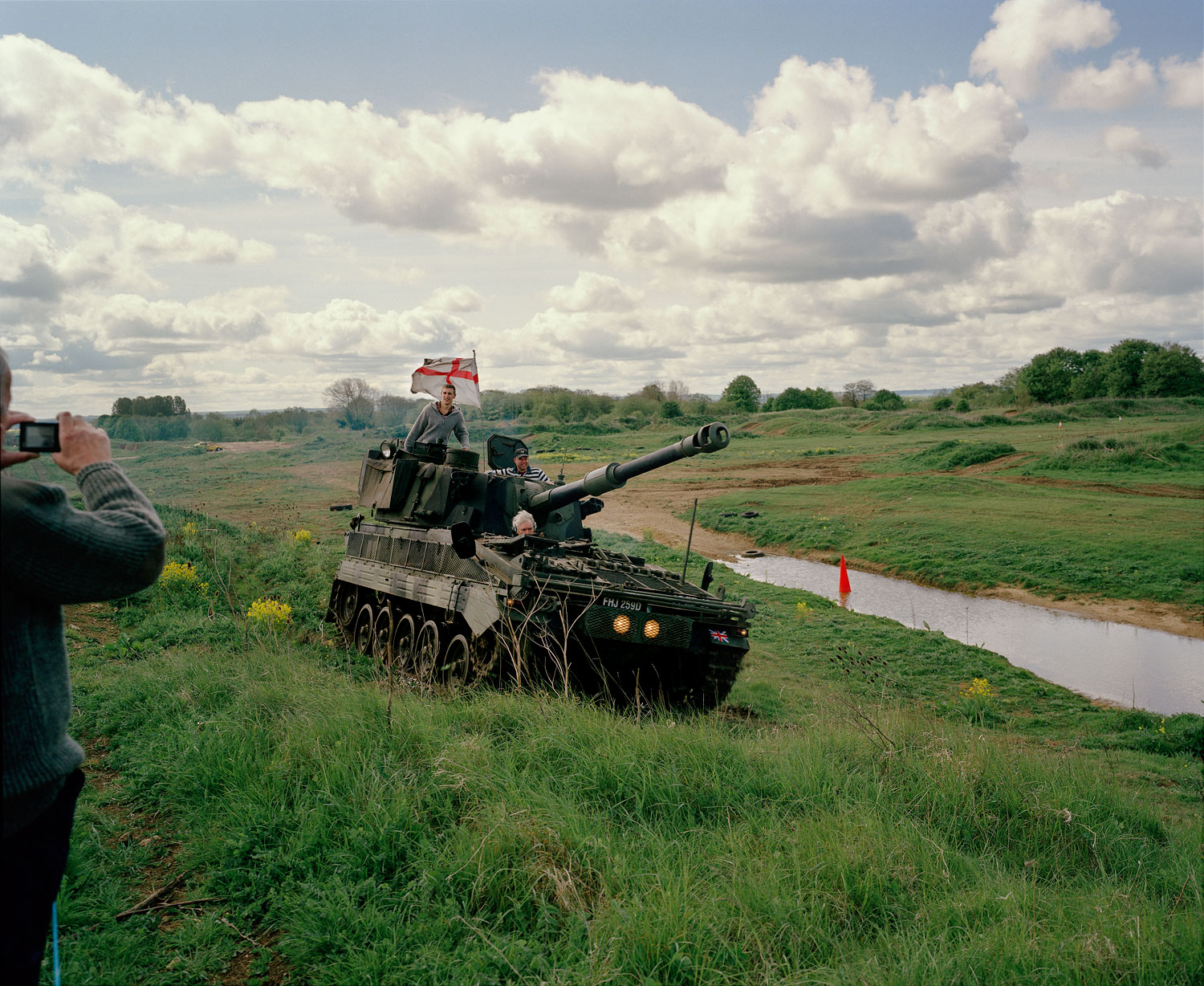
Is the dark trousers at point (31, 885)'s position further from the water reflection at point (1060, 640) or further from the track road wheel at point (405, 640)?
the water reflection at point (1060, 640)

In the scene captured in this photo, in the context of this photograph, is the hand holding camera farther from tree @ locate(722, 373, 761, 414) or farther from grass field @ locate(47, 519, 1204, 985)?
tree @ locate(722, 373, 761, 414)

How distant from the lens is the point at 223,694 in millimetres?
6375

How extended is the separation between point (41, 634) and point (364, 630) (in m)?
9.10

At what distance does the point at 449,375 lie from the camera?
1174 centimetres

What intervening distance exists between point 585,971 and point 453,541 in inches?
197

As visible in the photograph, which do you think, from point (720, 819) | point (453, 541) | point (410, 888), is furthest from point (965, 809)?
point (453, 541)

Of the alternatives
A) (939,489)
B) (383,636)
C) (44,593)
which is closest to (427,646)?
(383,636)

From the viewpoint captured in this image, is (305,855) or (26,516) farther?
(305,855)

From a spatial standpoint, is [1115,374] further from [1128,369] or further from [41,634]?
[41,634]

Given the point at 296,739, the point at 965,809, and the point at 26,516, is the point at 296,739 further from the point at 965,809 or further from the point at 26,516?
the point at 965,809

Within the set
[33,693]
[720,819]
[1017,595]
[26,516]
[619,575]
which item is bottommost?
[1017,595]

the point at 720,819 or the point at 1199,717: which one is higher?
the point at 720,819

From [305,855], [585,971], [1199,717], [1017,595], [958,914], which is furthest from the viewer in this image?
[1017,595]

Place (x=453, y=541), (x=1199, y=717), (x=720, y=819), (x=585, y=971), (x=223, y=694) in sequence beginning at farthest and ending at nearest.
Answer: (x=1199, y=717)
(x=453, y=541)
(x=223, y=694)
(x=720, y=819)
(x=585, y=971)
